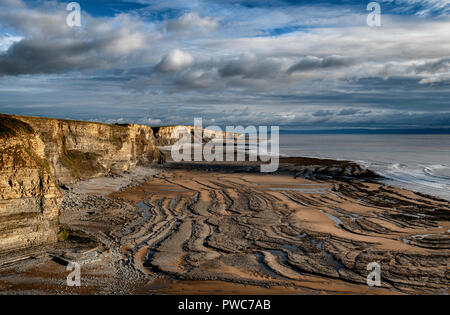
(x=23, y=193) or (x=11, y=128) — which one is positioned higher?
(x=11, y=128)

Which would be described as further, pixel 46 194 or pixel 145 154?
pixel 145 154

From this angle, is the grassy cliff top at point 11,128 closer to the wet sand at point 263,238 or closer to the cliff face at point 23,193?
the cliff face at point 23,193

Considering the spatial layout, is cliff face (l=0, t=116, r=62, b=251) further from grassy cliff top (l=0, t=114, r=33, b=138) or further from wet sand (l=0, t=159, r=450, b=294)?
wet sand (l=0, t=159, r=450, b=294)

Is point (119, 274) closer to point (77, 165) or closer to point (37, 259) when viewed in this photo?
point (37, 259)

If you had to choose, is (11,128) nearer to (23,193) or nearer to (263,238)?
(23,193)

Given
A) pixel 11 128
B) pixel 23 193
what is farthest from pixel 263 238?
pixel 11 128

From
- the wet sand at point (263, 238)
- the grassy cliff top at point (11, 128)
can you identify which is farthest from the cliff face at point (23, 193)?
the wet sand at point (263, 238)

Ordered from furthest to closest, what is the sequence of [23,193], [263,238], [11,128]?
[263,238] → [11,128] → [23,193]
